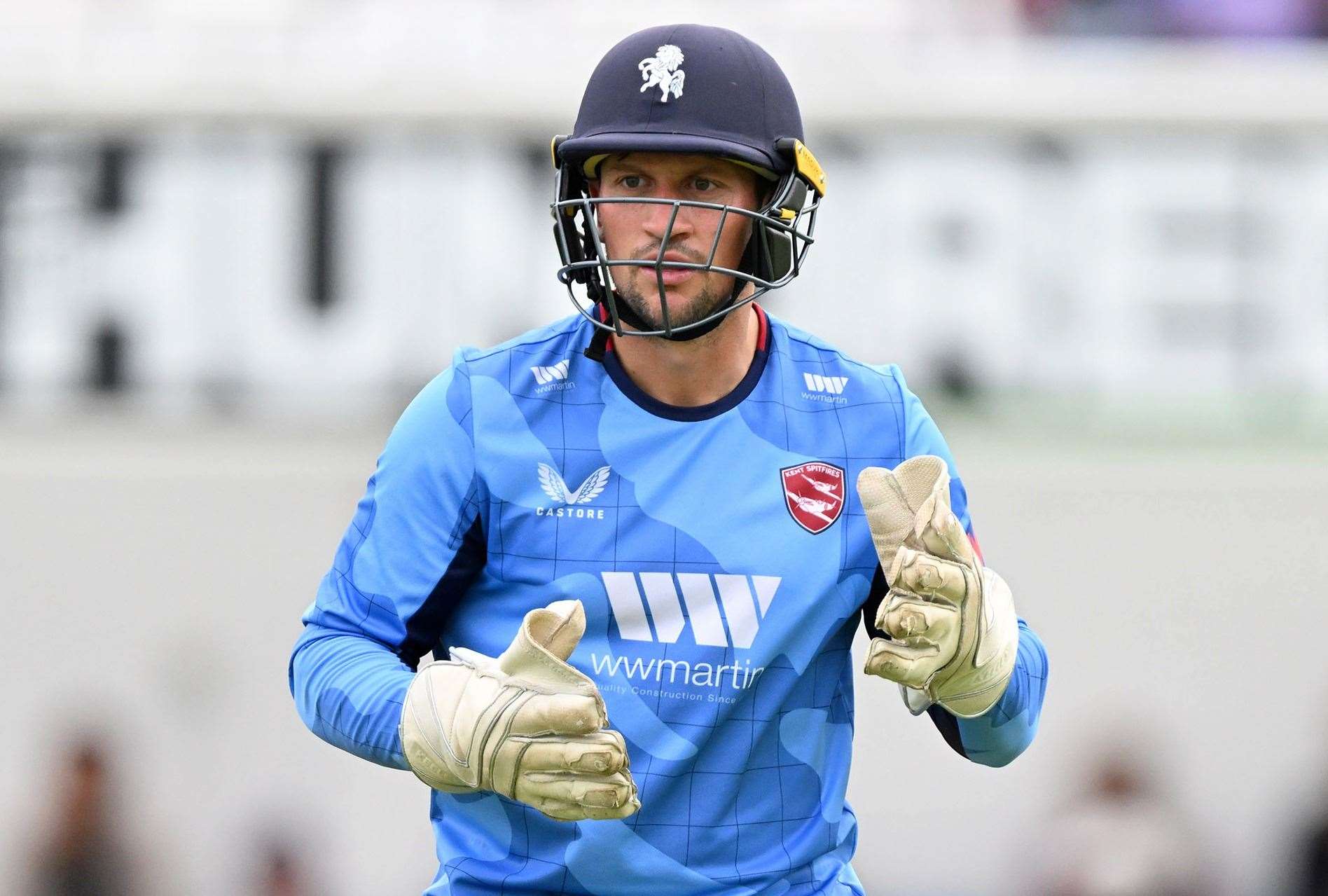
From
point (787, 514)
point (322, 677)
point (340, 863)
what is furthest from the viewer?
point (340, 863)

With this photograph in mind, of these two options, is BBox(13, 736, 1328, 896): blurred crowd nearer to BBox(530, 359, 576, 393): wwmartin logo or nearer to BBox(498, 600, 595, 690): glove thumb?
BBox(530, 359, 576, 393): wwmartin logo

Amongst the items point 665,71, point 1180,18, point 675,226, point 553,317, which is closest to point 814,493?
point 675,226

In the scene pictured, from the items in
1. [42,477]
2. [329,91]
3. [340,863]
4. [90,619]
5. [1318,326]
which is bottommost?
[340,863]

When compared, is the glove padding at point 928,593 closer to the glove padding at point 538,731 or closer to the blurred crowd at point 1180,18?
the glove padding at point 538,731

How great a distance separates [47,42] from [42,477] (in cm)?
198

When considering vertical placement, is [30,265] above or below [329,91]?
below

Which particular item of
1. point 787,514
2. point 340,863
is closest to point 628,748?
point 787,514

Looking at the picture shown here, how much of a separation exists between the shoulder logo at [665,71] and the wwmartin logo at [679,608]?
705 millimetres

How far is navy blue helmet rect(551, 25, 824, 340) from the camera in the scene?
8.70 feet

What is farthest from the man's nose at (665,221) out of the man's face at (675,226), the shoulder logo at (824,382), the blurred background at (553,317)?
the blurred background at (553,317)

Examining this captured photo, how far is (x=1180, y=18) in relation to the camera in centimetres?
812

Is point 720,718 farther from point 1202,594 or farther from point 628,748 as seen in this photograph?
point 1202,594

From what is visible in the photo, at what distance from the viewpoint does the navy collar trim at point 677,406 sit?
2684 mm

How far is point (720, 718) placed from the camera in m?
2.56
